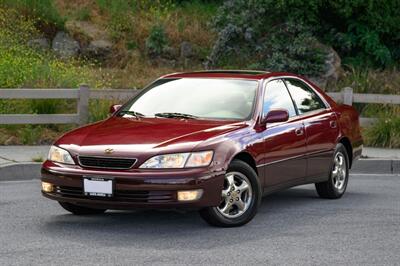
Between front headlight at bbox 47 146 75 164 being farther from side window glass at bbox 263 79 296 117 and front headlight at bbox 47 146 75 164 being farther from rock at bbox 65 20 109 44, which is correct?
rock at bbox 65 20 109 44

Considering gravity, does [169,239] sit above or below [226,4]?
below

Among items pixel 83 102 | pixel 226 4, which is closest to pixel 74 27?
pixel 226 4

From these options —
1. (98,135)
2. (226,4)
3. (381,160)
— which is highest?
(226,4)

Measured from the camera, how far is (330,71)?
66.0 feet

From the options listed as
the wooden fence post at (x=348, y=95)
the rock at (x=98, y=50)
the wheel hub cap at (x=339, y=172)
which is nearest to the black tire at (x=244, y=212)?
the wheel hub cap at (x=339, y=172)

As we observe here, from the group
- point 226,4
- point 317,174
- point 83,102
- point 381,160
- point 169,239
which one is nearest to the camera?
point 169,239

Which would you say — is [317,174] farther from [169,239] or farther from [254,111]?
[169,239]

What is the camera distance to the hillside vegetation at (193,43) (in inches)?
648

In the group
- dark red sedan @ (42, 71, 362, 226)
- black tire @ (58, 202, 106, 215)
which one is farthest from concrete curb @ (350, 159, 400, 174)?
black tire @ (58, 202, 106, 215)

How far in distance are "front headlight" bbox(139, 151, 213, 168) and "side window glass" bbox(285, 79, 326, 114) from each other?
209 centimetres

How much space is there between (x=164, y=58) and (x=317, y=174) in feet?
47.0

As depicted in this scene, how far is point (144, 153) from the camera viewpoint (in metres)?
7.63

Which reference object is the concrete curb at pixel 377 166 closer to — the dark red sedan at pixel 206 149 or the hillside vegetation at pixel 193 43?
the hillside vegetation at pixel 193 43

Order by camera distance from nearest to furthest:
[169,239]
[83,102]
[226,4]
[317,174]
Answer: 1. [169,239]
2. [317,174]
3. [83,102]
4. [226,4]
